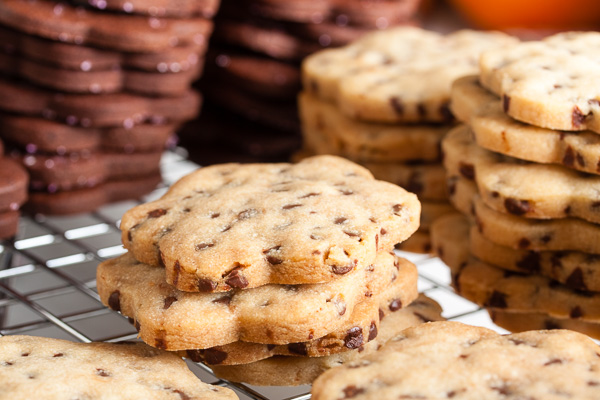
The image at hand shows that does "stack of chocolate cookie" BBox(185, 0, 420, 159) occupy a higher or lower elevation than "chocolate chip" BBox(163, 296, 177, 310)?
higher

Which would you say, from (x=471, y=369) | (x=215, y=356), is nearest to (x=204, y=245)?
(x=215, y=356)

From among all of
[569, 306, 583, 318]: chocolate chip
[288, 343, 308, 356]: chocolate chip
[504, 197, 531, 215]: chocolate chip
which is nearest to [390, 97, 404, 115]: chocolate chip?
[504, 197, 531, 215]: chocolate chip

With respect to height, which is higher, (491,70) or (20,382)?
(491,70)

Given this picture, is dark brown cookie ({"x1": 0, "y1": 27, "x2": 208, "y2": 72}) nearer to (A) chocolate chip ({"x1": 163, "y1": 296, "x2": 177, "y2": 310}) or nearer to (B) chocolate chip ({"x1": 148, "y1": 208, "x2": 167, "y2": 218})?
(B) chocolate chip ({"x1": 148, "y1": 208, "x2": 167, "y2": 218})

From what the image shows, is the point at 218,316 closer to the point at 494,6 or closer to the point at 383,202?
the point at 383,202

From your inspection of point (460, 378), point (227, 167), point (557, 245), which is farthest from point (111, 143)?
point (460, 378)

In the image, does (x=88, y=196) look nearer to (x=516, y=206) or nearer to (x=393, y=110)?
(x=393, y=110)
